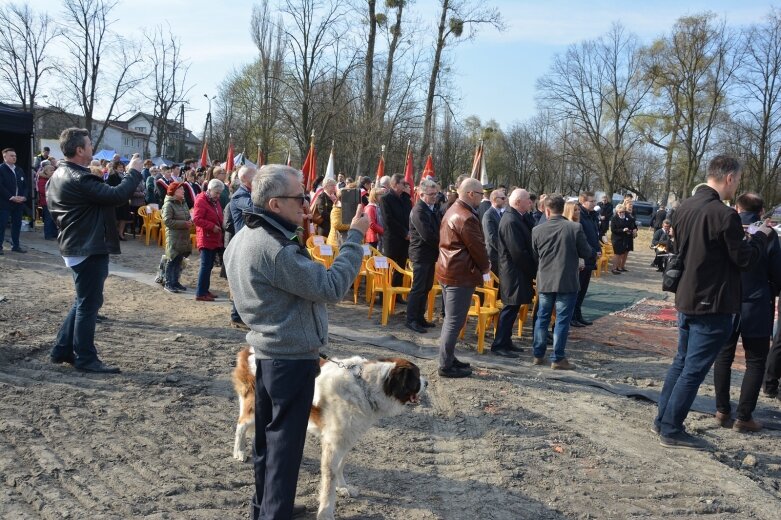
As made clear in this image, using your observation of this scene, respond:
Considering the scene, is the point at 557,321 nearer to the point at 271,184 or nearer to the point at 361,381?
the point at 361,381

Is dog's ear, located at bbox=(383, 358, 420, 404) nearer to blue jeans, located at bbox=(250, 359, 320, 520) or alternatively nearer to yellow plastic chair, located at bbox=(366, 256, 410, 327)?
blue jeans, located at bbox=(250, 359, 320, 520)

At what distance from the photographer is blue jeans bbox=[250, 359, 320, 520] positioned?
2807mm

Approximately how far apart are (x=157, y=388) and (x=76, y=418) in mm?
849

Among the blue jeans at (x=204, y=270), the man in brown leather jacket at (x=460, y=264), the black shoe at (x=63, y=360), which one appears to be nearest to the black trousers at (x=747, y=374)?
the man in brown leather jacket at (x=460, y=264)

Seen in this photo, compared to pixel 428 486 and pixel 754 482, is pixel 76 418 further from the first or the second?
pixel 754 482

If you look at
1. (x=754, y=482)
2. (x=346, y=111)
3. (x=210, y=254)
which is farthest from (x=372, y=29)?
(x=754, y=482)

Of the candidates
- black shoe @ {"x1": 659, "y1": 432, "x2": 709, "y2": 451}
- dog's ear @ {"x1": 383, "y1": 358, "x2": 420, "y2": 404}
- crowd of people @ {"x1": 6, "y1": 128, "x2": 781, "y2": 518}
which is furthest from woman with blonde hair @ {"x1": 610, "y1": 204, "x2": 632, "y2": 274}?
dog's ear @ {"x1": 383, "y1": 358, "x2": 420, "y2": 404}

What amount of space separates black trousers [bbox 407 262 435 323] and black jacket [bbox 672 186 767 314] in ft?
12.5

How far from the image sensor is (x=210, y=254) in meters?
8.82

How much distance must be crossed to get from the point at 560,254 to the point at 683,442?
254cm

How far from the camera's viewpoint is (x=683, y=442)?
15.7ft

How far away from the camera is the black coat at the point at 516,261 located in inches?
294

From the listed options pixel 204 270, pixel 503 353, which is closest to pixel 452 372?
pixel 503 353

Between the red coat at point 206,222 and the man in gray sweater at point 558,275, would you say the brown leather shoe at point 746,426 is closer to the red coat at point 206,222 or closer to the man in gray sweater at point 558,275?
the man in gray sweater at point 558,275
